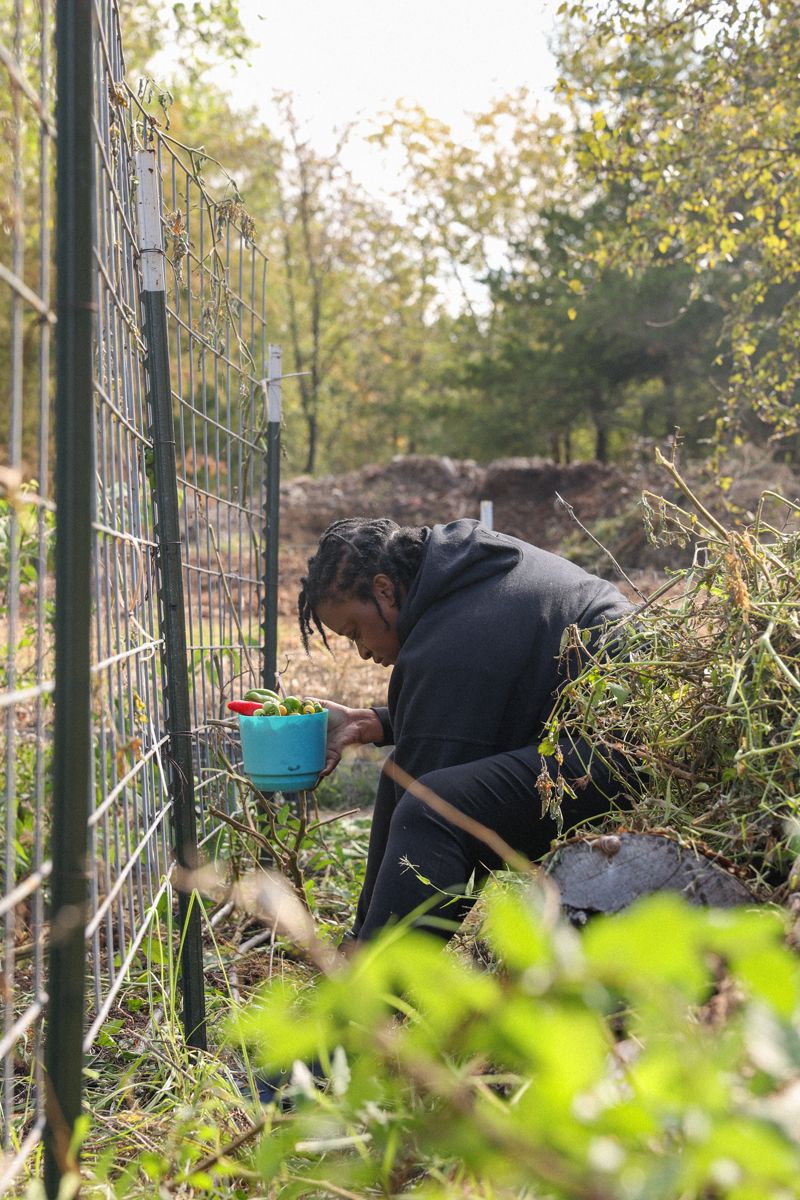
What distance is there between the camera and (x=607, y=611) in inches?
102

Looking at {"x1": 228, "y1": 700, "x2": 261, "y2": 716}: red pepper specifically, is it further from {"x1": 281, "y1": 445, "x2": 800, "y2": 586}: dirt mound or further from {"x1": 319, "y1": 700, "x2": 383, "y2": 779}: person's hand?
{"x1": 281, "y1": 445, "x2": 800, "y2": 586}: dirt mound

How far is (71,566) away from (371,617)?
148cm

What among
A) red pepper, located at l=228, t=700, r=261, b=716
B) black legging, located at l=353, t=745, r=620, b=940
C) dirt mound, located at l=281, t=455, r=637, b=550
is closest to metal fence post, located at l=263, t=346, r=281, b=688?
red pepper, located at l=228, t=700, r=261, b=716

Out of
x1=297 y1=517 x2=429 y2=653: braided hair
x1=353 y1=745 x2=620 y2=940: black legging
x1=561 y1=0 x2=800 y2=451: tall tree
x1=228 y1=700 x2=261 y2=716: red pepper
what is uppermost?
x1=561 y1=0 x2=800 y2=451: tall tree

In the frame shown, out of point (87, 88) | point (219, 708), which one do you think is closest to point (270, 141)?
point (219, 708)

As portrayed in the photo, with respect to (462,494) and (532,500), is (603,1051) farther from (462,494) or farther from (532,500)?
(462,494)

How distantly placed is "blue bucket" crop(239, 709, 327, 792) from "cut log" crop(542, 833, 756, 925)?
1075mm

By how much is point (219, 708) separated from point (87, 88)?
7.78 feet

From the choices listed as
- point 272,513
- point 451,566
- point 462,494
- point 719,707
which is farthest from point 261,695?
point 462,494

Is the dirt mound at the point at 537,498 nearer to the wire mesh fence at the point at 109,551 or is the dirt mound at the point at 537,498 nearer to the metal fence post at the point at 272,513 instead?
the metal fence post at the point at 272,513

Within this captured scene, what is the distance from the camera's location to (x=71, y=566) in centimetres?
137

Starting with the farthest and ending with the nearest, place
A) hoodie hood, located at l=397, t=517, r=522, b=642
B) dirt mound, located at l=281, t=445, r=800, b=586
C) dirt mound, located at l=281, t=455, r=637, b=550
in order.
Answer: dirt mound, located at l=281, t=455, r=637, b=550 → dirt mound, located at l=281, t=445, r=800, b=586 → hoodie hood, located at l=397, t=517, r=522, b=642

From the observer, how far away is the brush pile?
5.58 feet

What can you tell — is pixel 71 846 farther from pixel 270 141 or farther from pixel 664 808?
pixel 270 141
